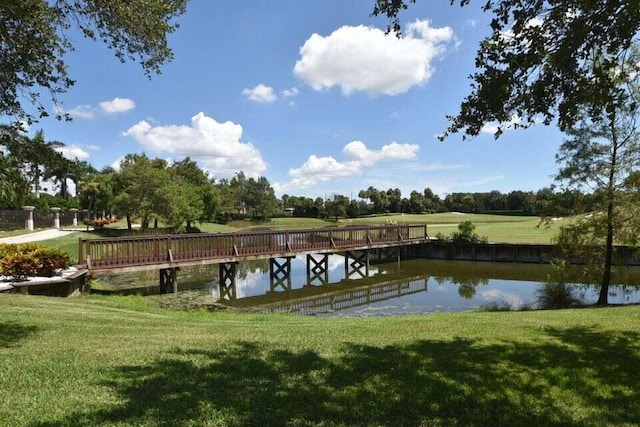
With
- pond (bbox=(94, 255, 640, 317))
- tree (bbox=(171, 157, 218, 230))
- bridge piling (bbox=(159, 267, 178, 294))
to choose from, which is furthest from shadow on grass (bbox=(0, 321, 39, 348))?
tree (bbox=(171, 157, 218, 230))

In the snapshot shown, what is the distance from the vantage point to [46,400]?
3.75m

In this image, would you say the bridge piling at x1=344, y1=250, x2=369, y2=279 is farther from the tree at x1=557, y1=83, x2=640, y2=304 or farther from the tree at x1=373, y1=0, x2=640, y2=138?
the tree at x1=373, y1=0, x2=640, y2=138

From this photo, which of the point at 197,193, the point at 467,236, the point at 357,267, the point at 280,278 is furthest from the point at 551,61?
the point at 197,193

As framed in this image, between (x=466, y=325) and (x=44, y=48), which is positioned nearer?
(x=44, y=48)

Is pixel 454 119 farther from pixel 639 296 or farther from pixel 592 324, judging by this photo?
pixel 639 296

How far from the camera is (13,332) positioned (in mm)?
6180

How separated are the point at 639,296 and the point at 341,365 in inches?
655

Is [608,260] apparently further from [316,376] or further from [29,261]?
[29,261]

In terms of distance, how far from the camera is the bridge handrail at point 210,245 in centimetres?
1554

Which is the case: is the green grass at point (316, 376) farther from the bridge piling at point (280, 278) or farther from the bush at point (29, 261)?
the bridge piling at point (280, 278)

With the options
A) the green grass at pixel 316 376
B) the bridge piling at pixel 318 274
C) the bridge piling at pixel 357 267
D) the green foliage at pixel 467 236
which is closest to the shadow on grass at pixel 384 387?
the green grass at pixel 316 376

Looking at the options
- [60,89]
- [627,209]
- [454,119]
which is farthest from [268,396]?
[627,209]

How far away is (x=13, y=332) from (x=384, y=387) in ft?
17.4

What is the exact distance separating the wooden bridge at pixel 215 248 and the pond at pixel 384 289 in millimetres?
1273
